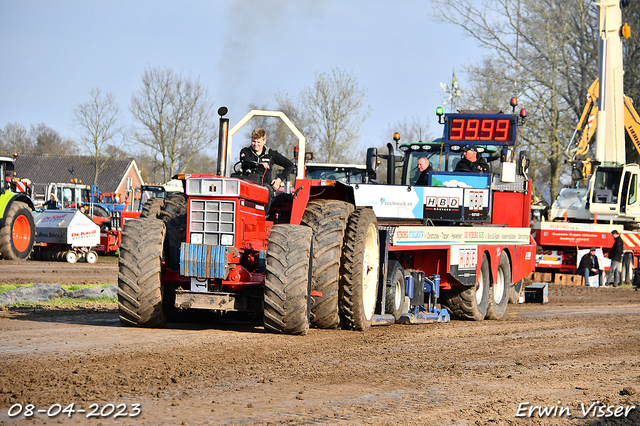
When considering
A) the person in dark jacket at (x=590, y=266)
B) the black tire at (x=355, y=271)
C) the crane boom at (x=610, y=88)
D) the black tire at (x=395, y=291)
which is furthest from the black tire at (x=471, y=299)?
the crane boom at (x=610, y=88)

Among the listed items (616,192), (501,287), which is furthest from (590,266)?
(501,287)

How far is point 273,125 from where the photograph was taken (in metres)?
32.2

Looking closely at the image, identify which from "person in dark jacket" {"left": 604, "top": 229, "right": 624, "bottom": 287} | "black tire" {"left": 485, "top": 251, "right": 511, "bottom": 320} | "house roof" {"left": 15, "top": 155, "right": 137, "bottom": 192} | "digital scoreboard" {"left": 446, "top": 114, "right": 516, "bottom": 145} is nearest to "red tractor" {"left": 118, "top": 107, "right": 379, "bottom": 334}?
"black tire" {"left": 485, "top": 251, "right": 511, "bottom": 320}

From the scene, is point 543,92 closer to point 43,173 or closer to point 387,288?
point 387,288

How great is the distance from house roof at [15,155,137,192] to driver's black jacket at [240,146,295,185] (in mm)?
64584

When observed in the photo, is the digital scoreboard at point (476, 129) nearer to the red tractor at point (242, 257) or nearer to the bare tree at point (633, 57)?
the red tractor at point (242, 257)

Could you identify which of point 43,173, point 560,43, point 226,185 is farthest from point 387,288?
point 43,173

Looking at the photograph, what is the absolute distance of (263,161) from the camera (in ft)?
29.5

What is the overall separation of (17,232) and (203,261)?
1535 centimetres

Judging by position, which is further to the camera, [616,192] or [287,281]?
[616,192]

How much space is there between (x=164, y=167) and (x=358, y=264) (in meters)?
34.5

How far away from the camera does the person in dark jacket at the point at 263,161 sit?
8.98 m

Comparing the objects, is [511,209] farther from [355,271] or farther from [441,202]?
[355,271]

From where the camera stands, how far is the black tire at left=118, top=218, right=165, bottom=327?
805 cm
